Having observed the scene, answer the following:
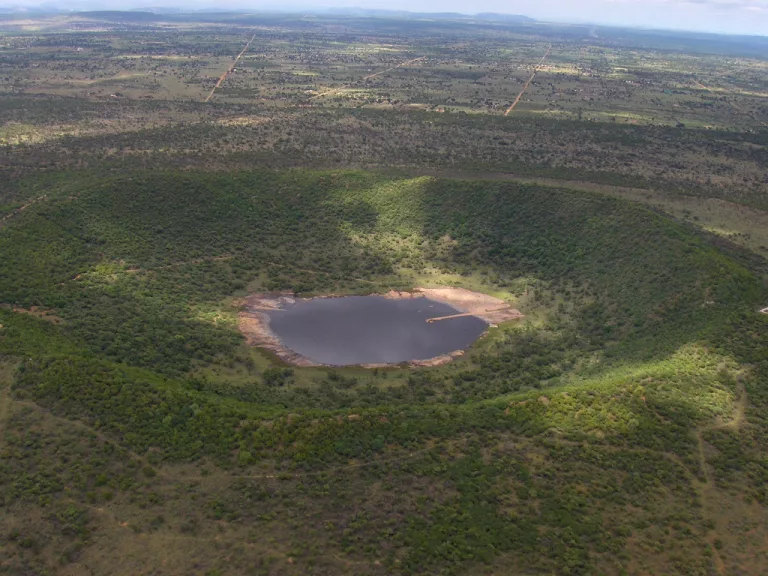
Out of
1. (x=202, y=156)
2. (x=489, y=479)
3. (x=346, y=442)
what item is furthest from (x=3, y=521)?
(x=202, y=156)

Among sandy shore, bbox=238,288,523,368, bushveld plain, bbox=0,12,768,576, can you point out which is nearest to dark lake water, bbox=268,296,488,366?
sandy shore, bbox=238,288,523,368

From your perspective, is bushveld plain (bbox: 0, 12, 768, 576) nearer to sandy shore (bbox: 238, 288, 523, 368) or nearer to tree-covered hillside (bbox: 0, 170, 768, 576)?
tree-covered hillside (bbox: 0, 170, 768, 576)

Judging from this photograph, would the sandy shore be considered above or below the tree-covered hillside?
below

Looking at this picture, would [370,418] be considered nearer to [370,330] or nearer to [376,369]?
[376,369]

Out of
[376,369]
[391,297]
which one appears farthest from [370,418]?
[391,297]

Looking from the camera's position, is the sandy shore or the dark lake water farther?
the dark lake water
